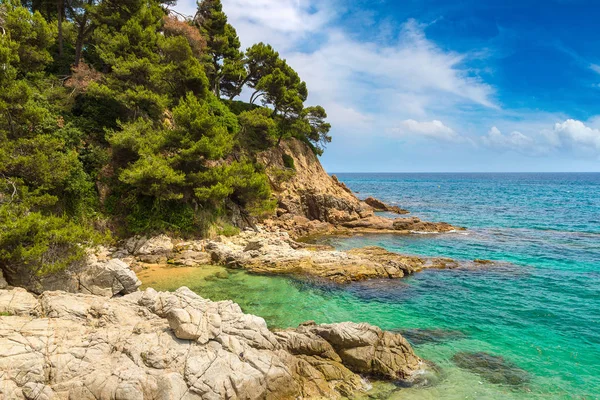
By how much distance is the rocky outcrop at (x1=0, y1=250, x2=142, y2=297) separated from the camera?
45.2 ft

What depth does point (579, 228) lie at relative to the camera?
39000 mm

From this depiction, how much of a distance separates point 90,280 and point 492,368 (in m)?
16.4

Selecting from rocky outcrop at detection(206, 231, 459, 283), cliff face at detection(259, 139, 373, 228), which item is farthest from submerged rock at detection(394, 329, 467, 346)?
cliff face at detection(259, 139, 373, 228)

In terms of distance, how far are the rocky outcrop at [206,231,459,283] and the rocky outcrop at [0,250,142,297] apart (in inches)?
327

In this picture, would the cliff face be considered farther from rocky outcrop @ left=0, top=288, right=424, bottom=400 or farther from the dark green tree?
rocky outcrop @ left=0, top=288, right=424, bottom=400

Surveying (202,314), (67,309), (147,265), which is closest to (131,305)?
(67,309)

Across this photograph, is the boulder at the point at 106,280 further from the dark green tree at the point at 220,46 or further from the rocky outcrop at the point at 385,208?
the rocky outcrop at the point at 385,208

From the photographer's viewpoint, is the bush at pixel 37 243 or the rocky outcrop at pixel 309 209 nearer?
the bush at pixel 37 243

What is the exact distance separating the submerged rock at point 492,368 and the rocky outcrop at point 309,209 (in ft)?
73.1

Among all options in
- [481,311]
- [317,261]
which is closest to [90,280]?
[317,261]

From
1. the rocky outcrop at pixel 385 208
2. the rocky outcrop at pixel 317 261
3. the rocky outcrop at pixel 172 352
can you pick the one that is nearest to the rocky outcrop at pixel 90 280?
the rocky outcrop at pixel 172 352

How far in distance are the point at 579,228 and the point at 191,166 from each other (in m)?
43.9

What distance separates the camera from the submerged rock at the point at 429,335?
13.6 m

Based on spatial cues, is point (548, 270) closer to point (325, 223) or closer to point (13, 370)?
point (325, 223)
